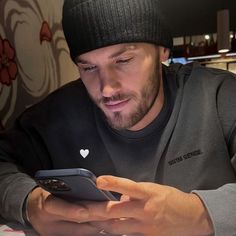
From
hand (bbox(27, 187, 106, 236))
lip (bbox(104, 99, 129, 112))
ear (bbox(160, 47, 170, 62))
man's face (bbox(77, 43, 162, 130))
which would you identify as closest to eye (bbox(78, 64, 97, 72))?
man's face (bbox(77, 43, 162, 130))

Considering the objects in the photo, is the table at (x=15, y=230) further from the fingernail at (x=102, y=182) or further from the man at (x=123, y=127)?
the fingernail at (x=102, y=182)

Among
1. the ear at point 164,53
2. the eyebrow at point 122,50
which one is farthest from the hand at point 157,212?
the ear at point 164,53

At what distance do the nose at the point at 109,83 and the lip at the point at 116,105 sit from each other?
0.08ft

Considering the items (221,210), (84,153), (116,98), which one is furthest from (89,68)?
(221,210)

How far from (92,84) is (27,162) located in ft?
1.04

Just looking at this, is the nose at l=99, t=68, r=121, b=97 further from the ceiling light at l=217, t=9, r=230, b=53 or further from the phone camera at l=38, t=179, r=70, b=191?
the ceiling light at l=217, t=9, r=230, b=53

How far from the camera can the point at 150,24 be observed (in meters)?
0.96

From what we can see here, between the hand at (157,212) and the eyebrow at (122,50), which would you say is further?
the eyebrow at (122,50)

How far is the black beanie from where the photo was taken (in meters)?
0.90

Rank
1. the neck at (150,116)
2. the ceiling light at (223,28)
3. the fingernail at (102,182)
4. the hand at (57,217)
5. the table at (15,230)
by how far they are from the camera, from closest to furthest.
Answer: the fingernail at (102,182) → the hand at (57,217) → the table at (15,230) → the neck at (150,116) → the ceiling light at (223,28)

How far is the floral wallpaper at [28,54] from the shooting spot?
1.26 meters

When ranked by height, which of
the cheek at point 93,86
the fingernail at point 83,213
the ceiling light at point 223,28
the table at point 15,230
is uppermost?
the cheek at point 93,86

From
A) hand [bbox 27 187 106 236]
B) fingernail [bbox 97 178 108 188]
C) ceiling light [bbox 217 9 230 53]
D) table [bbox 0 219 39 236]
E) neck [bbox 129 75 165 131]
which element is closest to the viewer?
fingernail [bbox 97 178 108 188]

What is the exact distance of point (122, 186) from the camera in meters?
0.65
